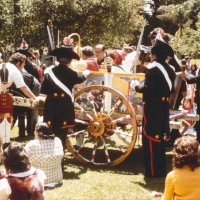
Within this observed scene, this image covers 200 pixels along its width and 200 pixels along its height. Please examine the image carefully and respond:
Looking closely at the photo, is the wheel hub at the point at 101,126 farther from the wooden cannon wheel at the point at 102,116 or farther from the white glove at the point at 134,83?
the white glove at the point at 134,83

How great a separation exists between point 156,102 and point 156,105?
41mm

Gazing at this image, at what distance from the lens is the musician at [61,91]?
657 cm

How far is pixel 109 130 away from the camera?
7.13 meters

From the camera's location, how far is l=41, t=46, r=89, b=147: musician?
6.57 metres

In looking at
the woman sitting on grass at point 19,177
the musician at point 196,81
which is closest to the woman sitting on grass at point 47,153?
the woman sitting on grass at point 19,177

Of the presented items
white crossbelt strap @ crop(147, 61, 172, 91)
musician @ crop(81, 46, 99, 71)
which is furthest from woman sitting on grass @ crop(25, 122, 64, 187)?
musician @ crop(81, 46, 99, 71)

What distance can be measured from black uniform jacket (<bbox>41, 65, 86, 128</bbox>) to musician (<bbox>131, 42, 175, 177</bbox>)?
2.93 ft

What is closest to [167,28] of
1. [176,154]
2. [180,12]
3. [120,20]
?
[180,12]

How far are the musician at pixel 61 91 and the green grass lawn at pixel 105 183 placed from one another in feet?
2.12

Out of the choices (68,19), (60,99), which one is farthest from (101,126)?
(68,19)

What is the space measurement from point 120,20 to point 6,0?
6739 mm

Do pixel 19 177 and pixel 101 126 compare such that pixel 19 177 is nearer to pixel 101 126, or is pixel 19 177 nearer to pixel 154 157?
pixel 154 157

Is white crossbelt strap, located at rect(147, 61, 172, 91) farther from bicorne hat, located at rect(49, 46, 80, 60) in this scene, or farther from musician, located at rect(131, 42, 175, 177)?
bicorne hat, located at rect(49, 46, 80, 60)

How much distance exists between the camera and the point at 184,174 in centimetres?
404
